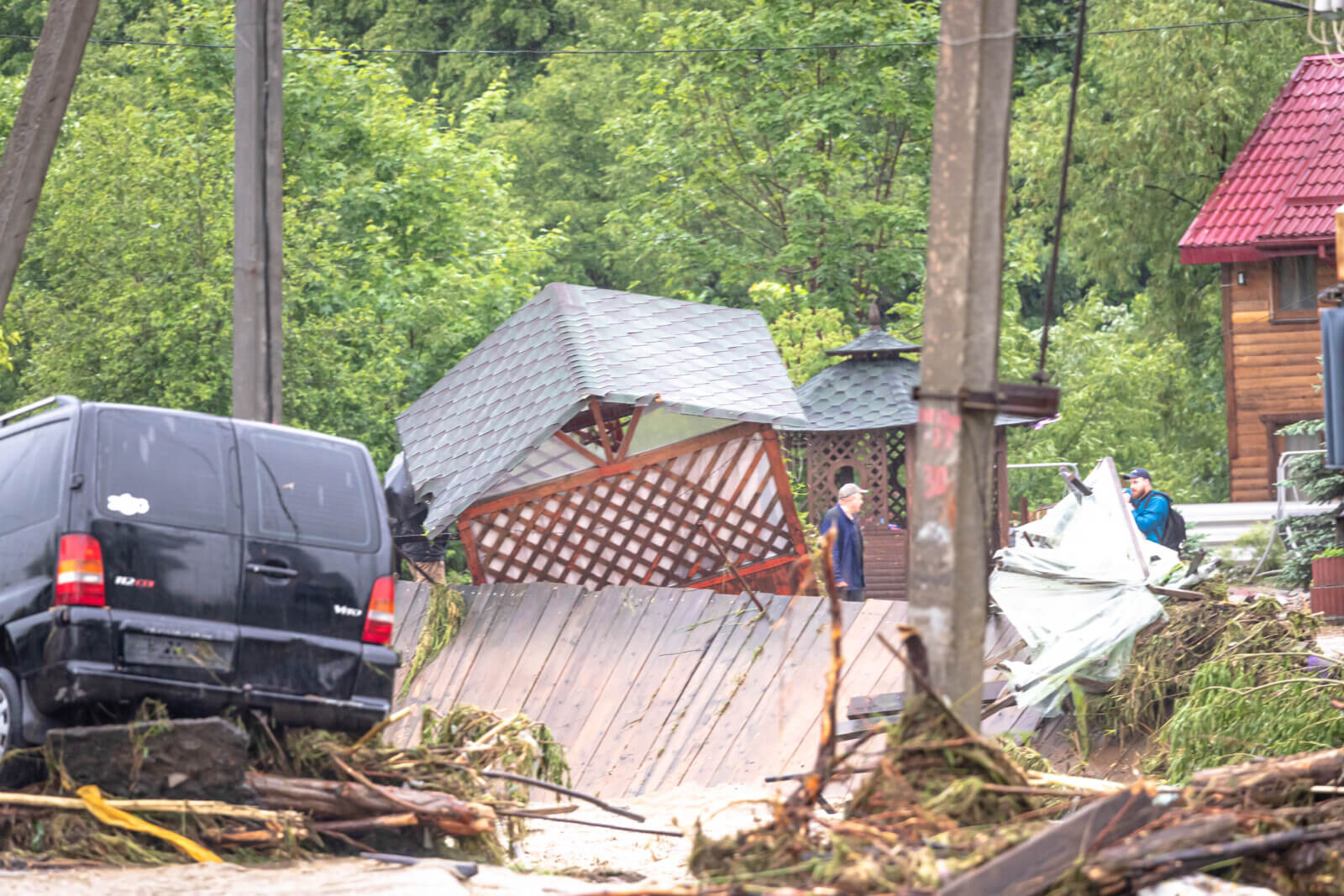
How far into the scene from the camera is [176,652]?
800 centimetres

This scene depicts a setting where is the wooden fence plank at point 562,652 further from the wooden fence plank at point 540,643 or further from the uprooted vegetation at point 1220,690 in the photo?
the uprooted vegetation at point 1220,690

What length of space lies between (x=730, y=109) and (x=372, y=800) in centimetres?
2496

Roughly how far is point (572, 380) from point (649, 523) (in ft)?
4.57

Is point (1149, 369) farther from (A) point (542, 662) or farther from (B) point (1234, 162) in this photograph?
(A) point (542, 662)

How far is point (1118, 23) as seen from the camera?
33.2 metres

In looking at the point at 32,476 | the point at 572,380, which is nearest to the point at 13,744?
the point at 32,476

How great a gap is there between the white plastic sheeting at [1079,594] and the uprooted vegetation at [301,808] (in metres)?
3.64

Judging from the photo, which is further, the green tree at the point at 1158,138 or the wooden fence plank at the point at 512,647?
the green tree at the point at 1158,138

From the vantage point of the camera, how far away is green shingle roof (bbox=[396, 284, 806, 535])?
1377cm

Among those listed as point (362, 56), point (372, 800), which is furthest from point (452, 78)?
point (372, 800)

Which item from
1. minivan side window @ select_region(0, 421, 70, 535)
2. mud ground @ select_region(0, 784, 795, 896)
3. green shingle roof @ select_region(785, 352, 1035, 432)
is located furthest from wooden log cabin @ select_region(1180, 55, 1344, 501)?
minivan side window @ select_region(0, 421, 70, 535)

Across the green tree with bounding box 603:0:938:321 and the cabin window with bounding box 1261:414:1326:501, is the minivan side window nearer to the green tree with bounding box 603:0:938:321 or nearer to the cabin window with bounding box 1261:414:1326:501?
the green tree with bounding box 603:0:938:321

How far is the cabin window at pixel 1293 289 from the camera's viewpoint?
2809 cm

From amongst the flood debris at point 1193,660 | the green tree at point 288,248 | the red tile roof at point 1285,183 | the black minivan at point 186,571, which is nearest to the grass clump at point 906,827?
the black minivan at point 186,571
